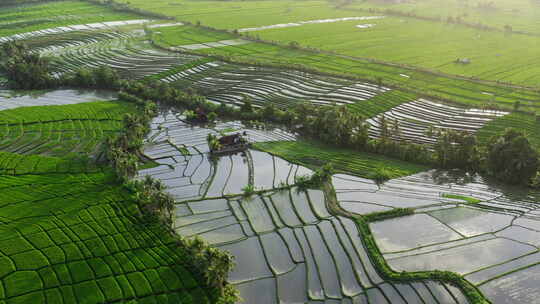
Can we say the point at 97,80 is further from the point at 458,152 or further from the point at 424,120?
the point at 458,152

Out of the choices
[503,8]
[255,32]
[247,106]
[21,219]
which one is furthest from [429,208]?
[503,8]

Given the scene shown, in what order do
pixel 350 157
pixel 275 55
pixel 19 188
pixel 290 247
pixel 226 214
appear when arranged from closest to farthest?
1. pixel 290 247
2. pixel 226 214
3. pixel 19 188
4. pixel 350 157
5. pixel 275 55

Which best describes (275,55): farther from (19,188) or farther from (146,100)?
(19,188)

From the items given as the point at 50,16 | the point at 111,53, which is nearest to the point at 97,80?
the point at 111,53

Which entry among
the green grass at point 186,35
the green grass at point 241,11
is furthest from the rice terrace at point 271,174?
the green grass at point 241,11

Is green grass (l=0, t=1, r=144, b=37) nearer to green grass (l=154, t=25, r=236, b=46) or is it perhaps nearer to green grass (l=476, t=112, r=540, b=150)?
green grass (l=154, t=25, r=236, b=46)

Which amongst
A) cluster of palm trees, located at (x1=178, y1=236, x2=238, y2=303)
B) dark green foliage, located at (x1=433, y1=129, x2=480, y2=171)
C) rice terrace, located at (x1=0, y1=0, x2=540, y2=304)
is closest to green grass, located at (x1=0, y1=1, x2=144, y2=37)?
rice terrace, located at (x1=0, y1=0, x2=540, y2=304)

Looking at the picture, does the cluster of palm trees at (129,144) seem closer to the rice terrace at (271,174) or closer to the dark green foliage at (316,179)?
the rice terrace at (271,174)
